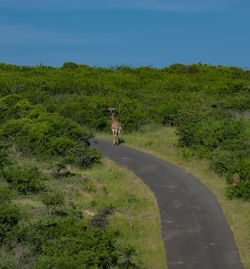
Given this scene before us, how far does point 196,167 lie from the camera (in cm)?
2420

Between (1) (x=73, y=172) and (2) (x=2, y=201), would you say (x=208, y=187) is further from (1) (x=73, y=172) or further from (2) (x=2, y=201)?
(2) (x=2, y=201)

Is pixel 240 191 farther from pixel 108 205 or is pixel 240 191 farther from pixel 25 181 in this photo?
pixel 25 181

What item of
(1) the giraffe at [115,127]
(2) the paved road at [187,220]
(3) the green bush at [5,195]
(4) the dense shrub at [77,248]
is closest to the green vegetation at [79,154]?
(4) the dense shrub at [77,248]

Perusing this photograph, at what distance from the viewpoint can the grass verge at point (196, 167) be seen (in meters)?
14.7

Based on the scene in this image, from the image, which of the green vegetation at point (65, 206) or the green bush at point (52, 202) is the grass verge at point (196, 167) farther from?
the green bush at point (52, 202)

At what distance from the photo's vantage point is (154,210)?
56.0 ft

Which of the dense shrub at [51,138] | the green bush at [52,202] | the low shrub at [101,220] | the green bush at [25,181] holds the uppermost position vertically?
the dense shrub at [51,138]

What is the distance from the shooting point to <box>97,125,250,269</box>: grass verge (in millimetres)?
14664

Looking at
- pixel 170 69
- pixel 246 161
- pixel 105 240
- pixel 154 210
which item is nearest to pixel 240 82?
pixel 170 69

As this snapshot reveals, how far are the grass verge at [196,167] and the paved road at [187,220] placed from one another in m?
0.28

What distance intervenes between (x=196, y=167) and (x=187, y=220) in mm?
8575

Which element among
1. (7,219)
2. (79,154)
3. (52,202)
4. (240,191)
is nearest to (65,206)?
(52,202)

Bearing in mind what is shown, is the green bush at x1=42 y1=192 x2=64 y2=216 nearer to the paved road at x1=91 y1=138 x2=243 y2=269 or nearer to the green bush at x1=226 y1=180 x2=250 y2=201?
the paved road at x1=91 y1=138 x2=243 y2=269

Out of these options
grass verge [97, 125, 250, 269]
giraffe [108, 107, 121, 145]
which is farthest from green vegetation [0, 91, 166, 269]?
giraffe [108, 107, 121, 145]
